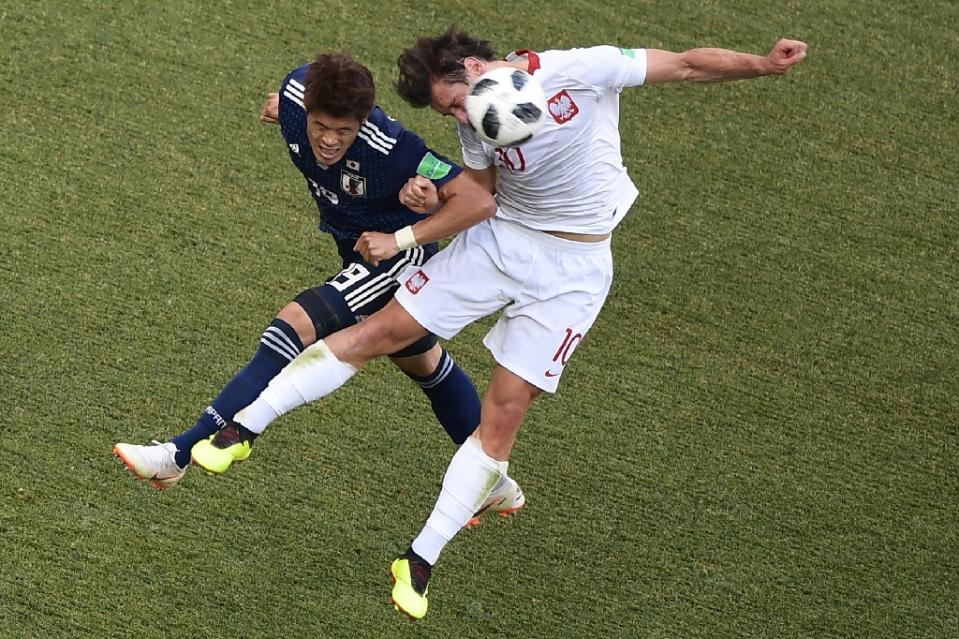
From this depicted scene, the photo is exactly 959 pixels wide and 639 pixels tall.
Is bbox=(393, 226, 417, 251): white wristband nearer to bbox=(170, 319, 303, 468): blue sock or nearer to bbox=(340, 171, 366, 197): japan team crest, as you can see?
bbox=(340, 171, 366, 197): japan team crest

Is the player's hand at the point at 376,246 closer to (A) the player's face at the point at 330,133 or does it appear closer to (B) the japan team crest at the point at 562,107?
(A) the player's face at the point at 330,133

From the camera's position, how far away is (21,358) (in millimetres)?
5066

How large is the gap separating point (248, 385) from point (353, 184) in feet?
2.18

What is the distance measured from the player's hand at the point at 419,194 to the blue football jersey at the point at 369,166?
0.28 ft

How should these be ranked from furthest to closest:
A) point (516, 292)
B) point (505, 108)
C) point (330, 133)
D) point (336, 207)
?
point (336, 207) → point (516, 292) → point (330, 133) → point (505, 108)

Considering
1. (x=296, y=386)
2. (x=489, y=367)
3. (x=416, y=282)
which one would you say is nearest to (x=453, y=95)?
(x=416, y=282)

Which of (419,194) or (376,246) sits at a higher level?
(419,194)

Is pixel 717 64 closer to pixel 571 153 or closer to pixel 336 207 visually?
pixel 571 153

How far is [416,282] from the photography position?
13.5ft

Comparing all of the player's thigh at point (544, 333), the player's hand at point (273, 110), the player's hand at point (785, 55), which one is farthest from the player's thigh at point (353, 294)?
the player's hand at point (785, 55)

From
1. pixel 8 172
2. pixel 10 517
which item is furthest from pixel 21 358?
pixel 8 172

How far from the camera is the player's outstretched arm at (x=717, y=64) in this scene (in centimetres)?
393

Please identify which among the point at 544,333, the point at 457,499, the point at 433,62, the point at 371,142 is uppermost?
the point at 433,62

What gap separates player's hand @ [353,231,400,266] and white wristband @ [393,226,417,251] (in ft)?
0.04
